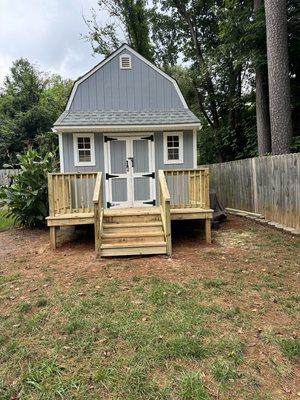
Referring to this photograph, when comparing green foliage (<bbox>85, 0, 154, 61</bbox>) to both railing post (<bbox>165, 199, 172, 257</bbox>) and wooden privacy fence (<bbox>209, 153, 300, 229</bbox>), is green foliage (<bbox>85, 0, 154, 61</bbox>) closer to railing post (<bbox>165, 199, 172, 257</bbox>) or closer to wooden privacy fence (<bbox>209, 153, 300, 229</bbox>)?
wooden privacy fence (<bbox>209, 153, 300, 229</bbox>)

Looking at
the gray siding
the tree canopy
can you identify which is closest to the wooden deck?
the gray siding

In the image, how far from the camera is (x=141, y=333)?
2998mm

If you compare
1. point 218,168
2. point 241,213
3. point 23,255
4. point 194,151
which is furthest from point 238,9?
point 23,255

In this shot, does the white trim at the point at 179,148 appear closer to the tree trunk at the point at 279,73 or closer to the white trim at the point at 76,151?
the white trim at the point at 76,151

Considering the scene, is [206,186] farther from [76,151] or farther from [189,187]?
[76,151]

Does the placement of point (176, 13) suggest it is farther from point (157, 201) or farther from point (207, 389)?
point (207, 389)

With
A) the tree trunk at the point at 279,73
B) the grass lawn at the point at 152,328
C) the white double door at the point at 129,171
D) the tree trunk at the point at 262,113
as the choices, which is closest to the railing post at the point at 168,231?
the grass lawn at the point at 152,328

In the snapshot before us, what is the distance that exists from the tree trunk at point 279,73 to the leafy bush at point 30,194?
259 inches

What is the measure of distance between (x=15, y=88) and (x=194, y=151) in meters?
22.2

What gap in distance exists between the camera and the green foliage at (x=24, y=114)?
21.5m

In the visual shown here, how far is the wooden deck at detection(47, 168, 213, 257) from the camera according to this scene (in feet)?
17.9

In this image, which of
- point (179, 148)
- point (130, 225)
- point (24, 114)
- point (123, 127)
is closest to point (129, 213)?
point (130, 225)

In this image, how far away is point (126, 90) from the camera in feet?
29.0

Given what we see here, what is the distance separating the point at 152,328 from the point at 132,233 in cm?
286
